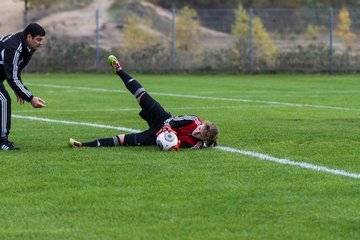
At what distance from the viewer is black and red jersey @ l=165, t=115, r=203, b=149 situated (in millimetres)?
12375

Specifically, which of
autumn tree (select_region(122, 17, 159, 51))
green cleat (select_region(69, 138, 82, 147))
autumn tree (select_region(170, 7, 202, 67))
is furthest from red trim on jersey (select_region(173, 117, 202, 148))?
autumn tree (select_region(122, 17, 159, 51))

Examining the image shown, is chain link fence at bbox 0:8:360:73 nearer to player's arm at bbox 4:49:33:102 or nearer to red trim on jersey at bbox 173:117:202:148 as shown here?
red trim on jersey at bbox 173:117:202:148

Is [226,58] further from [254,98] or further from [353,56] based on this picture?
A: [254,98]

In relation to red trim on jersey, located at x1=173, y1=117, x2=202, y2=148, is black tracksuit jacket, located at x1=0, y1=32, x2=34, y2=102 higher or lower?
higher

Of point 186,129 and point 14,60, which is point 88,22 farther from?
point 186,129

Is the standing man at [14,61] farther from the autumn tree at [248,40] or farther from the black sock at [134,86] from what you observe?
the autumn tree at [248,40]

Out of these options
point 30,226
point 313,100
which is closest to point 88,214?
point 30,226

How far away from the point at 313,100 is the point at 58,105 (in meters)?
6.01

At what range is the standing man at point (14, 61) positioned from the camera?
12.6 metres

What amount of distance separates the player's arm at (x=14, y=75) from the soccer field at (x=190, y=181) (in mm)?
720

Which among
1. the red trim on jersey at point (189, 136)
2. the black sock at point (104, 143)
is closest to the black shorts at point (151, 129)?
the black sock at point (104, 143)

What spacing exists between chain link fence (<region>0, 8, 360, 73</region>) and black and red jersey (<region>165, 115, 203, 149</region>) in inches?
1036

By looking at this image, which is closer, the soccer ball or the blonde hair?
the soccer ball

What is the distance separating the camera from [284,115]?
1775 centimetres
